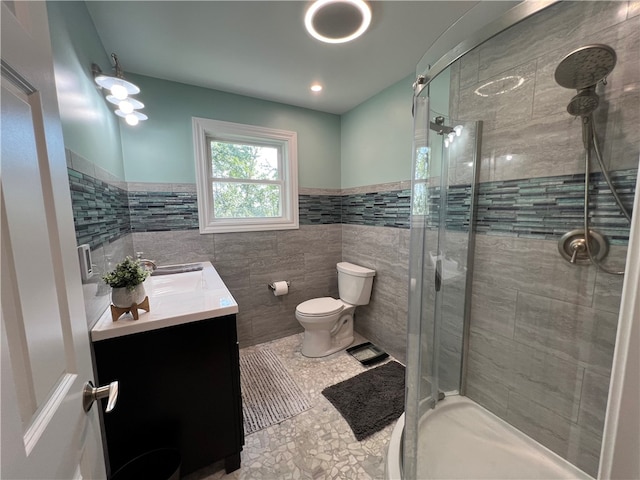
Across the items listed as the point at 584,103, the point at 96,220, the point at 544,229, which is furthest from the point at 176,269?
the point at 584,103

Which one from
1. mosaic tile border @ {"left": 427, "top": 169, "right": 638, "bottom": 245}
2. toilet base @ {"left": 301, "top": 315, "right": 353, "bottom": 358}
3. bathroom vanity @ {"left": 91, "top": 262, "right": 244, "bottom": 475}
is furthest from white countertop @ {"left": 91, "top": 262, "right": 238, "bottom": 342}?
mosaic tile border @ {"left": 427, "top": 169, "right": 638, "bottom": 245}

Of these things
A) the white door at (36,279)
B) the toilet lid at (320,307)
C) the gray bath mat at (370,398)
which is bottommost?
the gray bath mat at (370,398)

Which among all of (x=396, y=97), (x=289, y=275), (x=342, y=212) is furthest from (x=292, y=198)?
(x=396, y=97)

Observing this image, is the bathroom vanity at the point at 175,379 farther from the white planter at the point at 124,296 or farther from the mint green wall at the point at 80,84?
the mint green wall at the point at 80,84

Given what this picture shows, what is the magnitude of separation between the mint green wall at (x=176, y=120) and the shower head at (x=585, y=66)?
6.19ft

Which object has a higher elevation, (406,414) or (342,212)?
(342,212)

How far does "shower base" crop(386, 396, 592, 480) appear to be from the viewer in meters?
1.15

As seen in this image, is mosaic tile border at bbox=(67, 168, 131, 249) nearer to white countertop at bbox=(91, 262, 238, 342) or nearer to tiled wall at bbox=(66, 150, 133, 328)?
tiled wall at bbox=(66, 150, 133, 328)

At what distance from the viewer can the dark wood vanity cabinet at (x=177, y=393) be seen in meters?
1.02

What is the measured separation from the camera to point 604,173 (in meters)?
0.97

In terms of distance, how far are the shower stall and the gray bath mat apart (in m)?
0.24

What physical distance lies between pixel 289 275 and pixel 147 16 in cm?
203

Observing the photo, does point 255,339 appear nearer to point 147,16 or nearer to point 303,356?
point 303,356

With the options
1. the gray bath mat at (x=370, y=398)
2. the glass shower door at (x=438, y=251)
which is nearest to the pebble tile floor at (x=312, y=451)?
the gray bath mat at (x=370, y=398)
